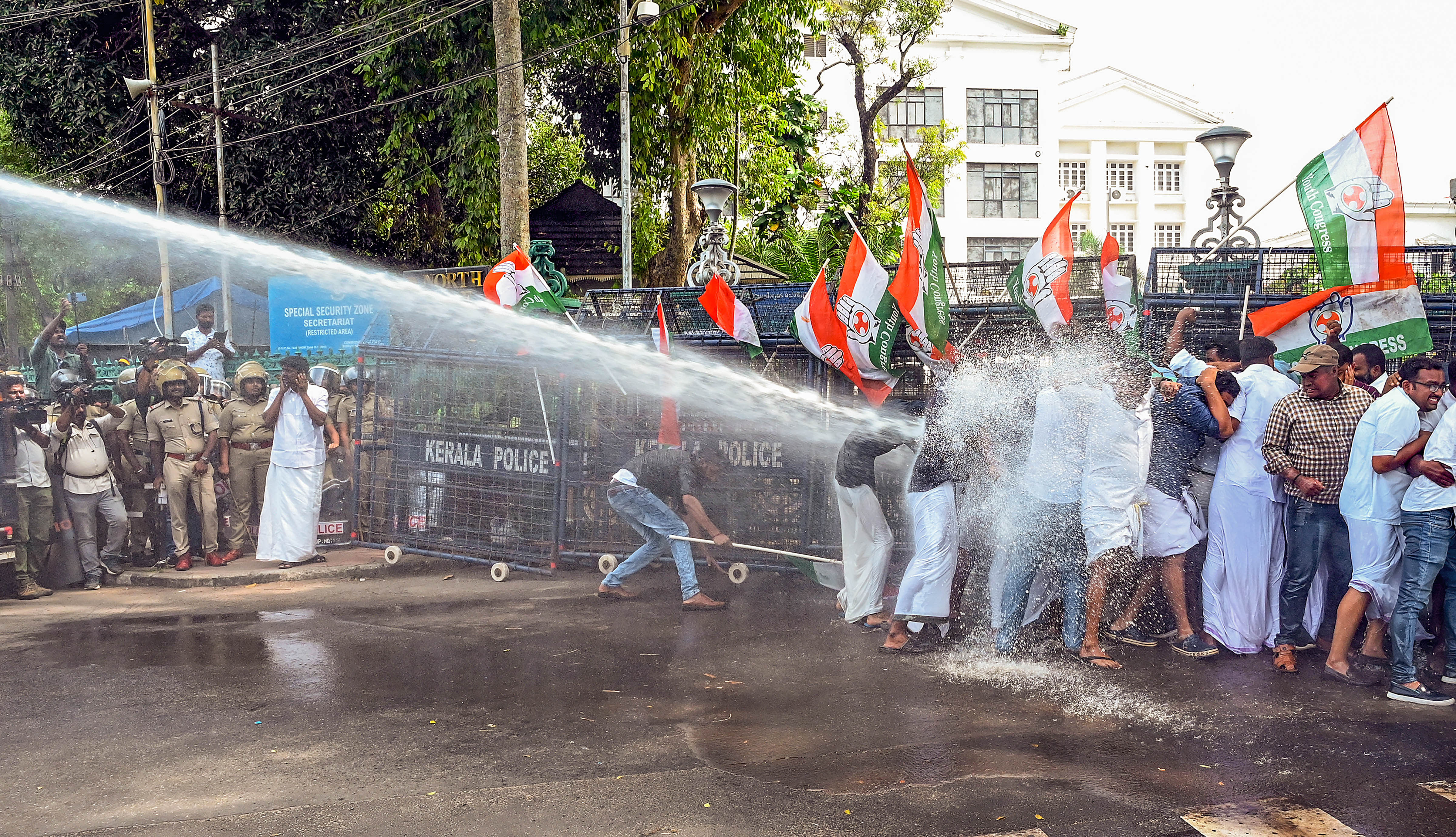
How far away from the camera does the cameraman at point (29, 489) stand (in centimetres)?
874

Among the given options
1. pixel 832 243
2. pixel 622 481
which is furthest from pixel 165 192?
pixel 622 481

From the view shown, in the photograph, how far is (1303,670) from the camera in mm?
6117

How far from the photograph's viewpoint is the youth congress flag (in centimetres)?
656

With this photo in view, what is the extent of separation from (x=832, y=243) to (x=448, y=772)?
723 inches

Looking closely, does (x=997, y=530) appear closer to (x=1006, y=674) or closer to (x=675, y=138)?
(x=1006, y=674)

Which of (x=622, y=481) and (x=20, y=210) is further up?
(x=20, y=210)

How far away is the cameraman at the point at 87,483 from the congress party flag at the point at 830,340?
20.7 feet

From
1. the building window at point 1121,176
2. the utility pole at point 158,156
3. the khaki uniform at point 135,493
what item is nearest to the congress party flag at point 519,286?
the khaki uniform at point 135,493

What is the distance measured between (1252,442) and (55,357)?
42.4 ft

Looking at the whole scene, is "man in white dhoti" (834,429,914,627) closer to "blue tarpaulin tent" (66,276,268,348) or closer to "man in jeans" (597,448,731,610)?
"man in jeans" (597,448,731,610)

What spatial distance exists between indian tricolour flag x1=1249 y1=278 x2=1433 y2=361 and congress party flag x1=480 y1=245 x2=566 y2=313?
18.6 feet

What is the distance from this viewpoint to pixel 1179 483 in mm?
6578

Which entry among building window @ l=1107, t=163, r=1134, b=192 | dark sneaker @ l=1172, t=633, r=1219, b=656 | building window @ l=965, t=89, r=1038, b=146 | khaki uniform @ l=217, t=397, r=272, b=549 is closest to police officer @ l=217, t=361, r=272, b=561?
khaki uniform @ l=217, t=397, r=272, b=549

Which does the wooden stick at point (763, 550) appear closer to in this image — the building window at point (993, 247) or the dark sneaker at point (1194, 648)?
the dark sneaker at point (1194, 648)
